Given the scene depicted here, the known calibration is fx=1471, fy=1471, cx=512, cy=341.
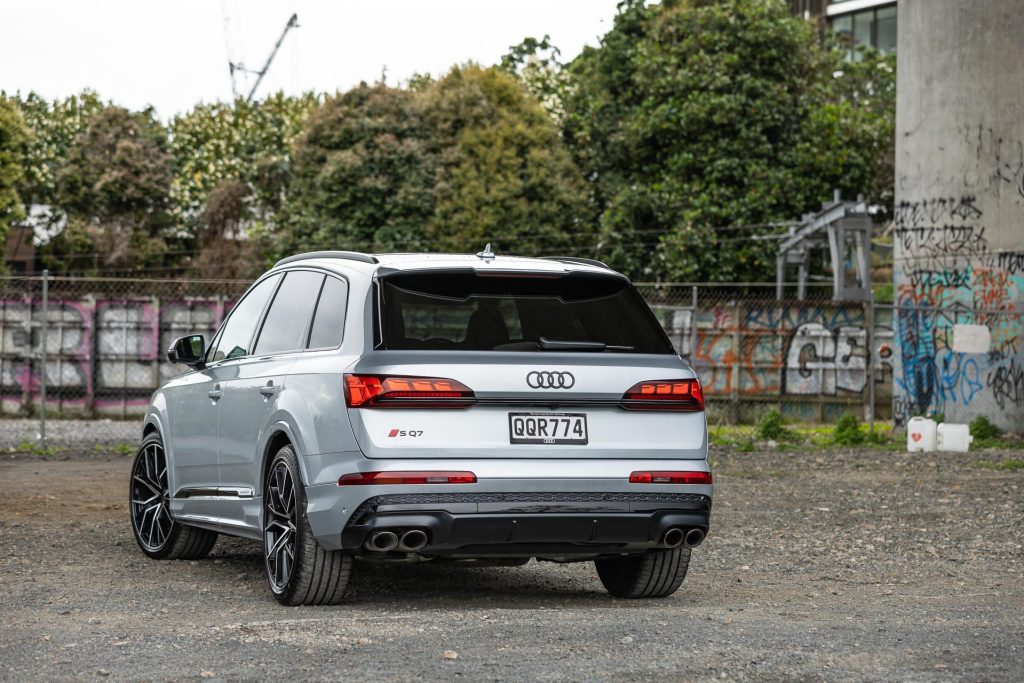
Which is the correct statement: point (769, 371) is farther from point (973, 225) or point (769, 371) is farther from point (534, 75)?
point (534, 75)

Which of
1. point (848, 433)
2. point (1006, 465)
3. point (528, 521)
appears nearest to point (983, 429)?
point (848, 433)

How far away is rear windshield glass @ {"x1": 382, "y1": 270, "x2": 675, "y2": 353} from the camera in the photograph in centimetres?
667

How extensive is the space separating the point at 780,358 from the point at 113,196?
28.6 metres

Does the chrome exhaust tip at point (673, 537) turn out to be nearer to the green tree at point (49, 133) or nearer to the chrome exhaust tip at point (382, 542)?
the chrome exhaust tip at point (382, 542)

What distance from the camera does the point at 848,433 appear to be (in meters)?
19.0

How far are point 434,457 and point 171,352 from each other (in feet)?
9.34

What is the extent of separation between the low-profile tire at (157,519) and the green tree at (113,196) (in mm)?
38844

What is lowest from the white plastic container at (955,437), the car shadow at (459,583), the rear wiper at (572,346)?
the car shadow at (459,583)

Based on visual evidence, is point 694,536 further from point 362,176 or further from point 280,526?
point 362,176

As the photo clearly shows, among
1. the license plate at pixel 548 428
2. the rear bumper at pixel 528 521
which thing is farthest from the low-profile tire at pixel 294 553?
the license plate at pixel 548 428

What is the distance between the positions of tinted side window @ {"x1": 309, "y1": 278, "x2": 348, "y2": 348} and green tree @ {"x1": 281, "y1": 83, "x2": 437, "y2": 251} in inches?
1191

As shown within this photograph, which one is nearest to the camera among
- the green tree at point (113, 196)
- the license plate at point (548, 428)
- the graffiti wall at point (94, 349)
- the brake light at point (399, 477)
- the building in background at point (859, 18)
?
the brake light at point (399, 477)

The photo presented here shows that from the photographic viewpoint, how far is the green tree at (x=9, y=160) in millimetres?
42062

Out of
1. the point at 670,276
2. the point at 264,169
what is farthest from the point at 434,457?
the point at 264,169
